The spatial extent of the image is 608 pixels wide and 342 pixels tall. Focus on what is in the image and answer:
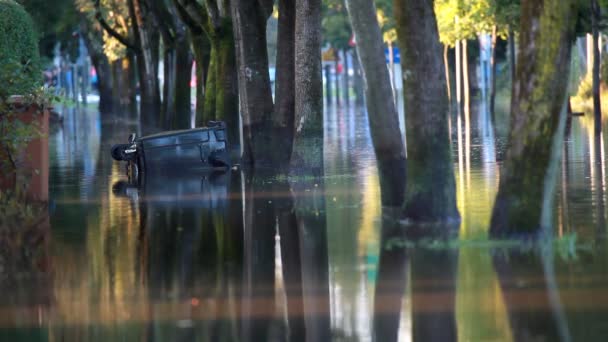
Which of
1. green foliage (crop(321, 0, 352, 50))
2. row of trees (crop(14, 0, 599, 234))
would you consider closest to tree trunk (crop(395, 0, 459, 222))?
row of trees (crop(14, 0, 599, 234))

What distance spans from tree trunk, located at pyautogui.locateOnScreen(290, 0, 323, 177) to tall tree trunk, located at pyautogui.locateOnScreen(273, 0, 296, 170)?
173cm

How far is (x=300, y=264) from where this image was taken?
13336 mm

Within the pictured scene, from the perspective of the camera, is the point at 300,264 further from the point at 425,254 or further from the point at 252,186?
the point at 252,186

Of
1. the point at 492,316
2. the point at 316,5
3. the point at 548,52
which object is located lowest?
the point at 492,316

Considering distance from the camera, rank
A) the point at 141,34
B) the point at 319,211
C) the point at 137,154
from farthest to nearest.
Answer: the point at 141,34 → the point at 137,154 → the point at 319,211

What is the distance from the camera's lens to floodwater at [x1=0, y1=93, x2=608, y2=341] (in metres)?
10.0

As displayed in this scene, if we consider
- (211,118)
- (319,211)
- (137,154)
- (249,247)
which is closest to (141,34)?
(211,118)

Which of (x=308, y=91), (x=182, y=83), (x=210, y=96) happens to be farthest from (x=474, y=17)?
(x=308, y=91)

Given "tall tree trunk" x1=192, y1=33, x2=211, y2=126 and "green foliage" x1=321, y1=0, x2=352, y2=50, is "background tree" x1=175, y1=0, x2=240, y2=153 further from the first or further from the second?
"green foliage" x1=321, y1=0, x2=352, y2=50

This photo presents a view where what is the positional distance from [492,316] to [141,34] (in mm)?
37941

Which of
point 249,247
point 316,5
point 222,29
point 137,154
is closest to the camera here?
point 249,247

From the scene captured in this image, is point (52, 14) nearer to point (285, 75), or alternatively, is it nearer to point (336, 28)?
point (285, 75)

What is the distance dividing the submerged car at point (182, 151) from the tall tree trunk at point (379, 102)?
9.30 metres

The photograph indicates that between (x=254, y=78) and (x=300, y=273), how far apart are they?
42.6ft
